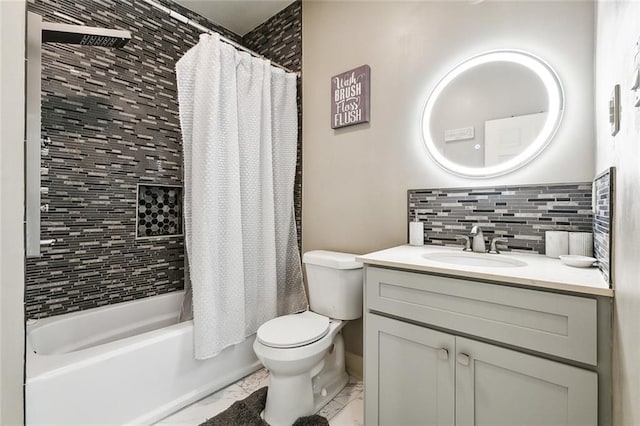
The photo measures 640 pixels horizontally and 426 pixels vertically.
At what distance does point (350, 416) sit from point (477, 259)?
1.05 m

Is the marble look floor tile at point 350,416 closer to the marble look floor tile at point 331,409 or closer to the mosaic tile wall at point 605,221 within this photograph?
the marble look floor tile at point 331,409

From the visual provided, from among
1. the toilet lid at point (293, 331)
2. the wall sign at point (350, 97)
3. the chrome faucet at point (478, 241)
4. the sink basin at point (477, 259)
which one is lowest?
the toilet lid at point (293, 331)

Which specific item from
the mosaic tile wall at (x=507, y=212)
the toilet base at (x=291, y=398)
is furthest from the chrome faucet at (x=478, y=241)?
the toilet base at (x=291, y=398)

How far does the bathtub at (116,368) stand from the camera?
114cm

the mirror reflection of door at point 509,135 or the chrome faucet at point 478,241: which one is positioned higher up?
the mirror reflection of door at point 509,135

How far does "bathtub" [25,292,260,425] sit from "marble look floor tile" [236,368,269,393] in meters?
0.04

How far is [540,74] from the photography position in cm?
127

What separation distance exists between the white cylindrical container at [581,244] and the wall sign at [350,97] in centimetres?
121

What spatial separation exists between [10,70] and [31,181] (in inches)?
13.0

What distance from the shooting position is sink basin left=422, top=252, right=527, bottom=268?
118 centimetres

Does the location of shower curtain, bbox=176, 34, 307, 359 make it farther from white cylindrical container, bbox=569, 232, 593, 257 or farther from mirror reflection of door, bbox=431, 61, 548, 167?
white cylindrical container, bbox=569, 232, 593, 257

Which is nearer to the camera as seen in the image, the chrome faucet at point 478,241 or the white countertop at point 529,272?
the white countertop at point 529,272

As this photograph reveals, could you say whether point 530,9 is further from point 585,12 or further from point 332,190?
point 332,190

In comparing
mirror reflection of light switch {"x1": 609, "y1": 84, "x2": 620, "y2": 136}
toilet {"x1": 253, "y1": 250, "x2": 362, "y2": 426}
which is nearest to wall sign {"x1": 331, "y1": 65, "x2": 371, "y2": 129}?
toilet {"x1": 253, "y1": 250, "x2": 362, "y2": 426}
